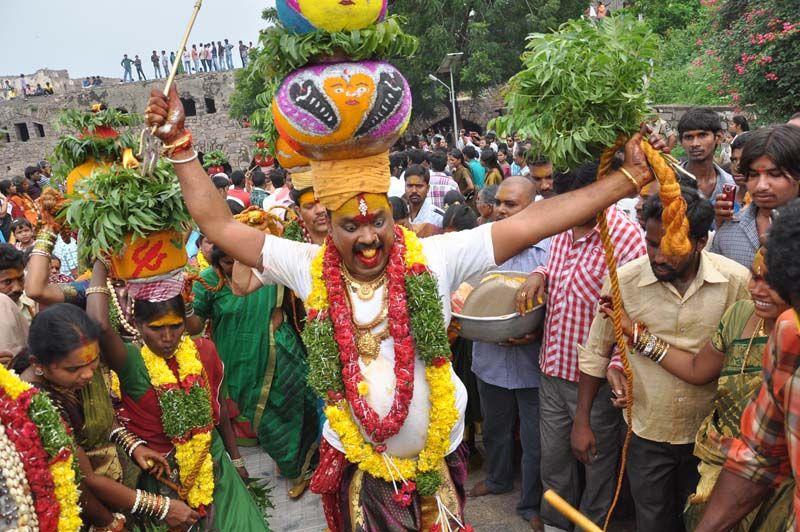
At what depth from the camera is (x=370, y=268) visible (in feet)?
10.1

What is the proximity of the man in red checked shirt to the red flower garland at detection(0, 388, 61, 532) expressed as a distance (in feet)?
8.39

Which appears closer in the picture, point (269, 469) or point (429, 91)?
point (269, 469)

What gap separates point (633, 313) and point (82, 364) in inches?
107

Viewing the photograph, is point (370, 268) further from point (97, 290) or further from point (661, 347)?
point (97, 290)

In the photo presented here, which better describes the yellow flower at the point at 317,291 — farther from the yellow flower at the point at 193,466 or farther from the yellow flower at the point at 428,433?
the yellow flower at the point at 193,466

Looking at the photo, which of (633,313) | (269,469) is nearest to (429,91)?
(269,469)

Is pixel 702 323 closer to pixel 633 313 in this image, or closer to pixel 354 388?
pixel 633 313

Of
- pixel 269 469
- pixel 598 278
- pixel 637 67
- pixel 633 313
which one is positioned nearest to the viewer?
pixel 637 67

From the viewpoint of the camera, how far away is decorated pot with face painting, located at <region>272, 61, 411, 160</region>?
2787mm

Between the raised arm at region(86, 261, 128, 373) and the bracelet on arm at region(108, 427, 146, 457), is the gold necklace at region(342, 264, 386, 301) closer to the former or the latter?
the raised arm at region(86, 261, 128, 373)

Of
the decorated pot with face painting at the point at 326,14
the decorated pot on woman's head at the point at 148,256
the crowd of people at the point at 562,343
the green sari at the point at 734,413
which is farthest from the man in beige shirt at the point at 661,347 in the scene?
the decorated pot on woman's head at the point at 148,256

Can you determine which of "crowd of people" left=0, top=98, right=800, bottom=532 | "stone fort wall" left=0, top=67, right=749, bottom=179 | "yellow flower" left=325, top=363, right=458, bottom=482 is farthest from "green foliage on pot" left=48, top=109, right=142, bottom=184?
"stone fort wall" left=0, top=67, right=749, bottom=179

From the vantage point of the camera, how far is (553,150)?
2.79 metres

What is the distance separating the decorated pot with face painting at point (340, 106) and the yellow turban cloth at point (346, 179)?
57 mm
